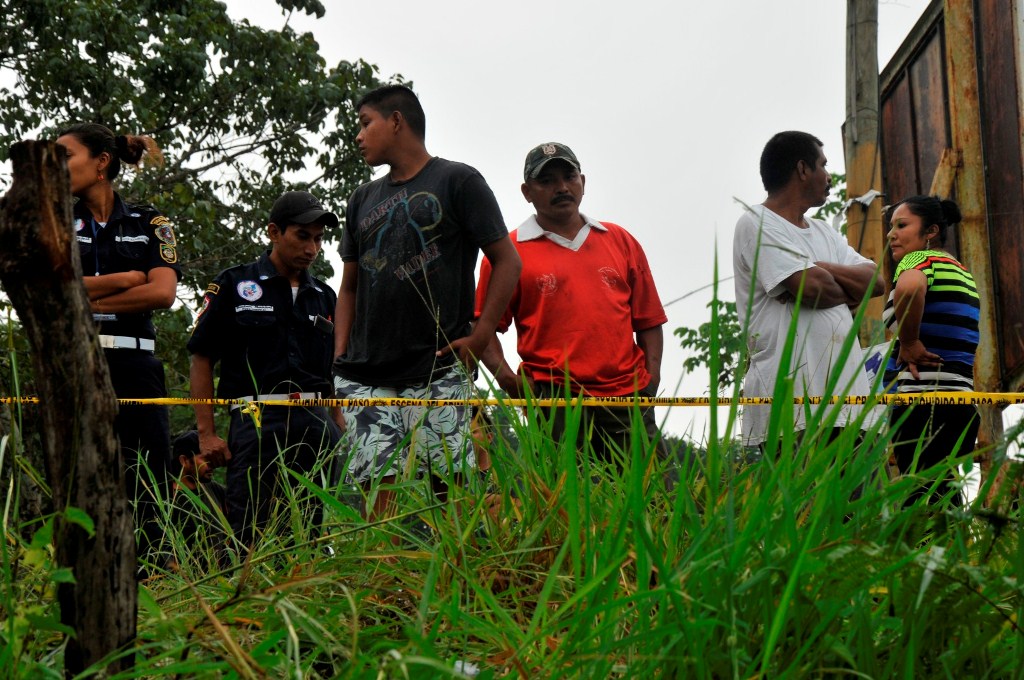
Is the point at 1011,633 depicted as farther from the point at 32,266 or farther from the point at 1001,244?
the point at 1001,244

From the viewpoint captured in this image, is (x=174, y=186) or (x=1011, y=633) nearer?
(x=1011, y=633)

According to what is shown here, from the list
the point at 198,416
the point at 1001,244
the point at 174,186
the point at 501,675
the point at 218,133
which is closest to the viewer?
the point at 501,675

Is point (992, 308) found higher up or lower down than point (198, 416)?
higher up

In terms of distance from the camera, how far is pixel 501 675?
5.68 ft

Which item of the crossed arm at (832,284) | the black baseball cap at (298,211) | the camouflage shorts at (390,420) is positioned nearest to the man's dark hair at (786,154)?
the crossed arm at (832,284)

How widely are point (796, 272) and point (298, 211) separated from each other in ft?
6.05

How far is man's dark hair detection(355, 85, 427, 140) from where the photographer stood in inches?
165

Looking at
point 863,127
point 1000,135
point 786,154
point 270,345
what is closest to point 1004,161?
point 1000,135

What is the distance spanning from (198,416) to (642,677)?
309cm

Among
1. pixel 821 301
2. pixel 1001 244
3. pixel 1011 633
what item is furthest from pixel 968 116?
pixel 1011 633

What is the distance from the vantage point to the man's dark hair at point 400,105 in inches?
165

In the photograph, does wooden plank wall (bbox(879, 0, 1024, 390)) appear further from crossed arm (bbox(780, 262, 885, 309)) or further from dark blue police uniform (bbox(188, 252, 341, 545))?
dark blue police uniform (bbox(188, 252, 341, 545))

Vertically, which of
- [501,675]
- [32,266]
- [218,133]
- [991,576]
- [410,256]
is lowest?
[501,675]

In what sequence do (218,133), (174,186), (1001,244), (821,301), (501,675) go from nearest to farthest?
(501,675) → (821,301) → (1001,244) → (174,186) → (218,133)
